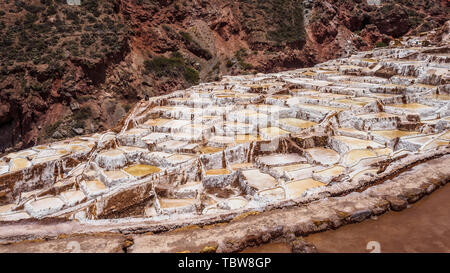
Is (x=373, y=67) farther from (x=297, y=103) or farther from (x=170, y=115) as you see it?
(x=170, y=115)

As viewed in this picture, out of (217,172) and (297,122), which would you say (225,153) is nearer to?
(217,172)

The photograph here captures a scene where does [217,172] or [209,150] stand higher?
[209,150]

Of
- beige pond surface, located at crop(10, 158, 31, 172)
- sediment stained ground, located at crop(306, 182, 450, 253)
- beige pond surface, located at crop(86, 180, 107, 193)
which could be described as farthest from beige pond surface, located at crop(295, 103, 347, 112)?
beige pond surface, located at crop(10, 158, 31, 172)

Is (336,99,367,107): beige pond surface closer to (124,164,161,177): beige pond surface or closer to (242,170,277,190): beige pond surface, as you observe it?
(242,170,277,190): beige pond surface

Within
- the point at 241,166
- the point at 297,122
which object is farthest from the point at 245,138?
the point at 297,122

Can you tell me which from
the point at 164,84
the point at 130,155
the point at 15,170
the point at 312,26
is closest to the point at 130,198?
the point at 130,155
